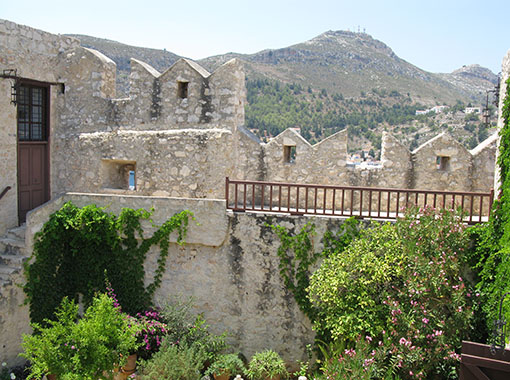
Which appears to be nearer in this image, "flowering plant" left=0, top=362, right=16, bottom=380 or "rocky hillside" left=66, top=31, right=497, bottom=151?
"flowering plant" left=0, top=362, right=16, bottom=380

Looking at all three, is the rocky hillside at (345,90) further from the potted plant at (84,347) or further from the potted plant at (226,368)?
the potted plant at (84,347)

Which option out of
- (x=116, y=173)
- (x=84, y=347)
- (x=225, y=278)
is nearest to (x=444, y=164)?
(x=225, y=278)

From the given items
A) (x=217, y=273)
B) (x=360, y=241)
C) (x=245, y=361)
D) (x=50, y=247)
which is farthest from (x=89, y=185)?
(x=360, y=241)

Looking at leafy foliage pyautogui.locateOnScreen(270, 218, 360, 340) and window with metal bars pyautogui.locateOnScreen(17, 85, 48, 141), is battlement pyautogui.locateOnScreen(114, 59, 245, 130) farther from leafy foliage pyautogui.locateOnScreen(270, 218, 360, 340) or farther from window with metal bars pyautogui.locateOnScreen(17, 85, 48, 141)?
leafy foliage pyautogui.locateOnScreen(270, 218, 360, 340)

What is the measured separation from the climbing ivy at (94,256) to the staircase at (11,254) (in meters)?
0.25

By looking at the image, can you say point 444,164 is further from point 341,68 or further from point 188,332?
point 341,68

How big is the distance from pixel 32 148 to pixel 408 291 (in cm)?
968

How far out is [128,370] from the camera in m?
9.40

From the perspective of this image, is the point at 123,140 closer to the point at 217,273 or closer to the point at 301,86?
the point at 217,273

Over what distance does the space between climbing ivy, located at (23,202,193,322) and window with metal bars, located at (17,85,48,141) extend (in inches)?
114

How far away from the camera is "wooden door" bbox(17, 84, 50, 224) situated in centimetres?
1141

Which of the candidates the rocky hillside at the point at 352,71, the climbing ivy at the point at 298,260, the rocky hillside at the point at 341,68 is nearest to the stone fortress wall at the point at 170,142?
the climbing ivy at the point at 298,260

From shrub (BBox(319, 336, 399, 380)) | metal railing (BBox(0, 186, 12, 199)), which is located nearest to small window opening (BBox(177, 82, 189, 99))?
metal railing (BBox(0, 186, 12, 199))

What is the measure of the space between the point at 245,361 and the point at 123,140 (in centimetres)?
617
